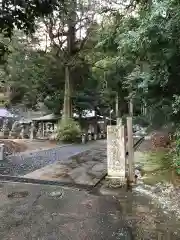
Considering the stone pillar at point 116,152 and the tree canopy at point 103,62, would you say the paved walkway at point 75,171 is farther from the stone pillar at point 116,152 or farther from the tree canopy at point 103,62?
the tree canopy at point 103,62

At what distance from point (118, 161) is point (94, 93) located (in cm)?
2402

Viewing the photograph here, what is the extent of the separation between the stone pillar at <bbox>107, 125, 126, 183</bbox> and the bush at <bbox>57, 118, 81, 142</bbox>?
48.3 ft

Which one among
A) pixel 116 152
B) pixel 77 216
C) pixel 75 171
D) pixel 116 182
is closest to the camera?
pixel 77 216

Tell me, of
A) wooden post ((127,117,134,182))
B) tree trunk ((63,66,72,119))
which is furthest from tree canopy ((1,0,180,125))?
wooden post ((127,117,134,182))

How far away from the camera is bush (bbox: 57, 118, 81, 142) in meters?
24.0

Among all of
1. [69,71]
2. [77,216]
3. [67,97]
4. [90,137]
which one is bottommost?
[77,216]

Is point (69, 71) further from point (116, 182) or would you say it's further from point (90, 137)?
point (116, 182)

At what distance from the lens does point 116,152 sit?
930 centimetres

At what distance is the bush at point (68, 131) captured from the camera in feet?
78.6

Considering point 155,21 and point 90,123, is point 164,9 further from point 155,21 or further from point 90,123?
point 90,123

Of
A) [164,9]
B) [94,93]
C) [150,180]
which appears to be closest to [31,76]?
[94,93]

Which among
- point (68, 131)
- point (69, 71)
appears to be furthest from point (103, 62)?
point (68, 131)

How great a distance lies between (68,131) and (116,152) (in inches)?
587

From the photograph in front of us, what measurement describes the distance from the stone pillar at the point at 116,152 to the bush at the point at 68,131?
14.7 meters
